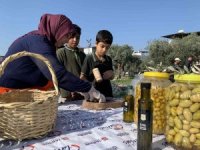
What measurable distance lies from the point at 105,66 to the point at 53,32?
94cm

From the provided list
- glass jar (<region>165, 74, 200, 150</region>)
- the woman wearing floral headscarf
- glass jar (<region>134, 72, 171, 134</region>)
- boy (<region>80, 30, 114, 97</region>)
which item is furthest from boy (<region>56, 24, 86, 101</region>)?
glass jar (<region>165, 74, 200, 150</region>)

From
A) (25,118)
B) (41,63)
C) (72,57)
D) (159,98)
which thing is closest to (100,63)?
(72,57)

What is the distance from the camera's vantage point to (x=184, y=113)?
0.89m

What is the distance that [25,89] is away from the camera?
1.35 meters

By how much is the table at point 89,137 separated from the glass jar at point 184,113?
0.10 m

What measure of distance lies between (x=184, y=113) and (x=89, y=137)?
364mm

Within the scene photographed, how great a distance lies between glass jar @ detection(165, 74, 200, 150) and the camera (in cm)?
88

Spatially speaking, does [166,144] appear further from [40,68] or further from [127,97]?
[40,68]

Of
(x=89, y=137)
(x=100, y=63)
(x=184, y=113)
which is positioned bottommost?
(x=89, y=137)

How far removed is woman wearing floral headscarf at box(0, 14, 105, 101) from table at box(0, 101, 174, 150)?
149 mm

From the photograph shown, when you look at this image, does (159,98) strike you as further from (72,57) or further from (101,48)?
(72,57)

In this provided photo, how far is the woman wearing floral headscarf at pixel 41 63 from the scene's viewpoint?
50.9 inches

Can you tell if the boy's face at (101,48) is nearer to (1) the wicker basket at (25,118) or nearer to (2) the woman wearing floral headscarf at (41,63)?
(2) the woman wearing floral headscarf at (41,63)

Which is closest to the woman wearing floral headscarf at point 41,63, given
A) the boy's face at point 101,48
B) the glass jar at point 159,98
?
the glass jar at point 159,98
